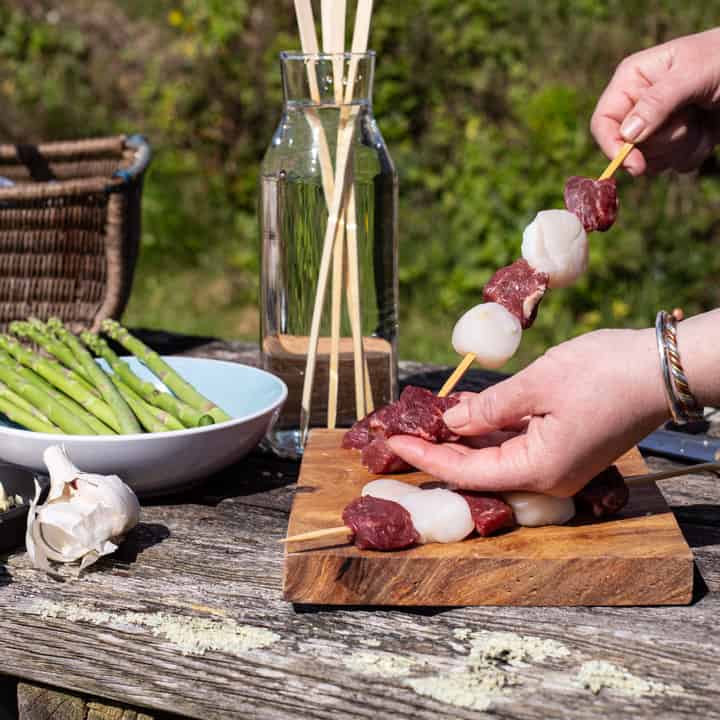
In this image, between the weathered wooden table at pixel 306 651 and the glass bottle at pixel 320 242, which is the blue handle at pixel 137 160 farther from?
the weathered wooden table at pixel 306 651

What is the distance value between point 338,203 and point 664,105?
0.63m

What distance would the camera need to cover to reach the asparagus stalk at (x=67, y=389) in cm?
200

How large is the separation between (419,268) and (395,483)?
4.22 metres

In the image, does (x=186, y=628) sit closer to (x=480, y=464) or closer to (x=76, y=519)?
(x=76, y=519)

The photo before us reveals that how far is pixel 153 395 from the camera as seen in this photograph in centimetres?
207

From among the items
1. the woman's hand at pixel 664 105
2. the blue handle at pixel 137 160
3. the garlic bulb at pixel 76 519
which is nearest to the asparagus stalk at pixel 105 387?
the garlic bulb at pixel 76 519

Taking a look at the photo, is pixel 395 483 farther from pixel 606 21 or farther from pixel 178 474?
pixel 606 21

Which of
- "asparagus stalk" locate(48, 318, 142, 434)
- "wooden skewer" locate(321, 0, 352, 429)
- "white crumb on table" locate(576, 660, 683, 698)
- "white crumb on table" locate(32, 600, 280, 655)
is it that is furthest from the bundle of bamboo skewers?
"white crumb on table" locate(576, 660, 683, 698)

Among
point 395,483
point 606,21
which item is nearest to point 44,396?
point 395,483

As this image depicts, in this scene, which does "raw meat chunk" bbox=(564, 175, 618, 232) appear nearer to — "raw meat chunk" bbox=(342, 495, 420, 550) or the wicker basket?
"raw meat chunk" bbox=(342, 495, 420, 550)

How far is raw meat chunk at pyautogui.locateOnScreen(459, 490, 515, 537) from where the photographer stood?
1.58 meters

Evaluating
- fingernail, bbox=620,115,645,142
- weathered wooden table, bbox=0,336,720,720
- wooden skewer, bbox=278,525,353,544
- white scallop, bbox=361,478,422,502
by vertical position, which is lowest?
weathered wooden table, bbox=0,336,720,720

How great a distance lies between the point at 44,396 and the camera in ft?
6.60

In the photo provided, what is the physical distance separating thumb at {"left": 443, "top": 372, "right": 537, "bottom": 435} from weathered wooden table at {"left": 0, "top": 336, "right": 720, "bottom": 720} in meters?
0.28
